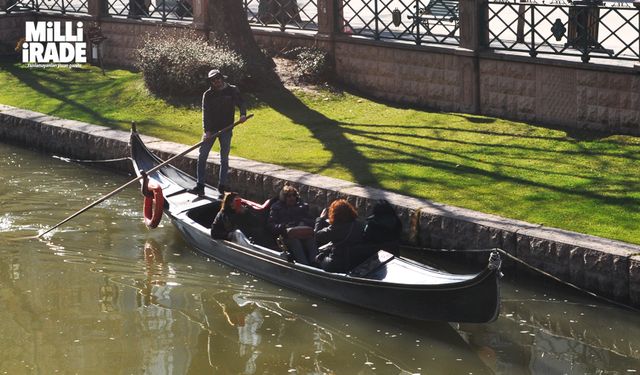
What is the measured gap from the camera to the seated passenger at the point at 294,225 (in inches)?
509

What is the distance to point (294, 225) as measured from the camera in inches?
523

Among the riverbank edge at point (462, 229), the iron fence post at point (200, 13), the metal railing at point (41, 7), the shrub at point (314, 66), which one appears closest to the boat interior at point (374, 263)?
the riverbank edge at point (462, 229)

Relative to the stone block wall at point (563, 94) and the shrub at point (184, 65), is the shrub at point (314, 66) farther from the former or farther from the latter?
the stone block wall at point (563, 94)

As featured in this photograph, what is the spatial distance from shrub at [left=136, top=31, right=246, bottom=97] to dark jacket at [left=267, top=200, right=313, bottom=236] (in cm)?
762

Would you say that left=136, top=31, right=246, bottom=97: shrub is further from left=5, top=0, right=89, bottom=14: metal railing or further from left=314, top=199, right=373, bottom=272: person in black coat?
left=314, top=199, right=373, bottom=272: person in black coat

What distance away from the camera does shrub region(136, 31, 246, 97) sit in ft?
68.4

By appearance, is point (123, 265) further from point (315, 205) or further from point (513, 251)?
point (513, 251)

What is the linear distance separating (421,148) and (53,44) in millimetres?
11882

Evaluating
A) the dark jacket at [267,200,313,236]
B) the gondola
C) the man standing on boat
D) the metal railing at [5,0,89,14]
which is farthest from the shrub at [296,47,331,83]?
the dark jacket at [267,200,313,236]

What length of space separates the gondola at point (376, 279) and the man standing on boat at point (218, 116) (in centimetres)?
77

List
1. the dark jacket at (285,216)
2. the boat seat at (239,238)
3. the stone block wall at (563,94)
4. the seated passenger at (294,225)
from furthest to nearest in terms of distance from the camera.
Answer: the stone block wall at (563,94)
the boat seat at (239,238)
the dark jacket at (285,216)
the seated passenger at (294,225)

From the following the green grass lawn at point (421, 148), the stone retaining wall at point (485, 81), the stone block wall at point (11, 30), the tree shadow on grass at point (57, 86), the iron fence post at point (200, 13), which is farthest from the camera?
the stone block wall at point (11, 30)

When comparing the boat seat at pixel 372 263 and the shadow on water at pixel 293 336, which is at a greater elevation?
the boat seat at pixel 372 263

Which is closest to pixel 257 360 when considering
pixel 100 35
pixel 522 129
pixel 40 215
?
pixel 40 215
